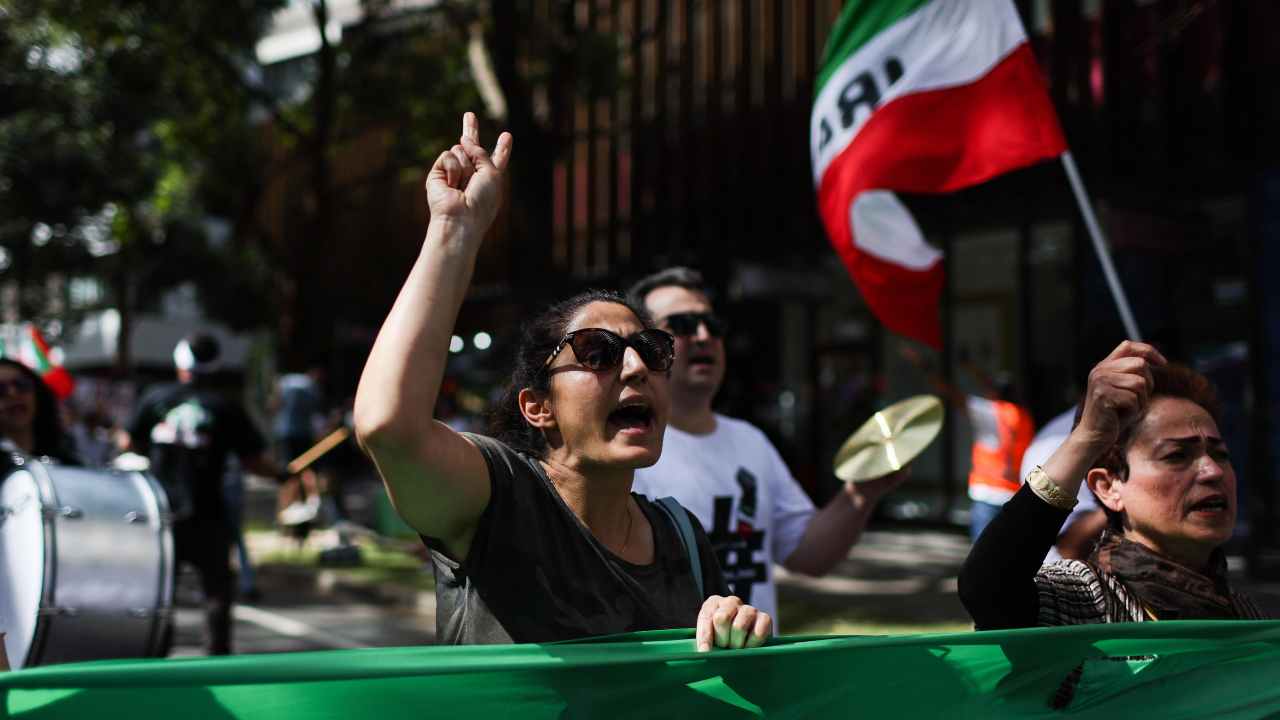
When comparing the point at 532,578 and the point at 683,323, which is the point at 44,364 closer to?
the point at 683,323

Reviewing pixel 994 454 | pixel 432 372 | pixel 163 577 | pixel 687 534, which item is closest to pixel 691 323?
pixel 687 534

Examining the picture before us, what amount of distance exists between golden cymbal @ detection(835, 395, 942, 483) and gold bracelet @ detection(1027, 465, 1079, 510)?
95 cm

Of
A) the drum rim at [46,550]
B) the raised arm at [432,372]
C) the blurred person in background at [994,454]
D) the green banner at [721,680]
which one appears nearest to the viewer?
the green banner at [721,680]

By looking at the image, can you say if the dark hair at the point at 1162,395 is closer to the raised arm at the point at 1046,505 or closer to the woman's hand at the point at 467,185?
the raised arm at the point at 1046,505

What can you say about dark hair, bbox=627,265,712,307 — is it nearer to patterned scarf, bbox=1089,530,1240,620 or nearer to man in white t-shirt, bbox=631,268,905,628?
man in white t-shirt, bbox=631,268,905,628

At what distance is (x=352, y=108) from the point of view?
55.8 ft

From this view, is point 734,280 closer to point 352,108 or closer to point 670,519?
point 352,108

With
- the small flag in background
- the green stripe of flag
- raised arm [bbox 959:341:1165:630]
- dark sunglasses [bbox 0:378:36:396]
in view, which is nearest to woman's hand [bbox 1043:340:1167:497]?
raised arm [bbox 959:341:1165:630]

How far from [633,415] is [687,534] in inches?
12.0

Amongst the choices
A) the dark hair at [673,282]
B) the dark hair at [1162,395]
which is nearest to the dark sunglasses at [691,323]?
the dark hair at [673,282]

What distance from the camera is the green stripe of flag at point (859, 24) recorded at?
493 cm

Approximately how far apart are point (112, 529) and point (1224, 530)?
4.11 meters

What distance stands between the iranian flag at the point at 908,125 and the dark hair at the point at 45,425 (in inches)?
134

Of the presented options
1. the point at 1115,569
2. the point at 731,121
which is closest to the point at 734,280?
the point at 731,121
